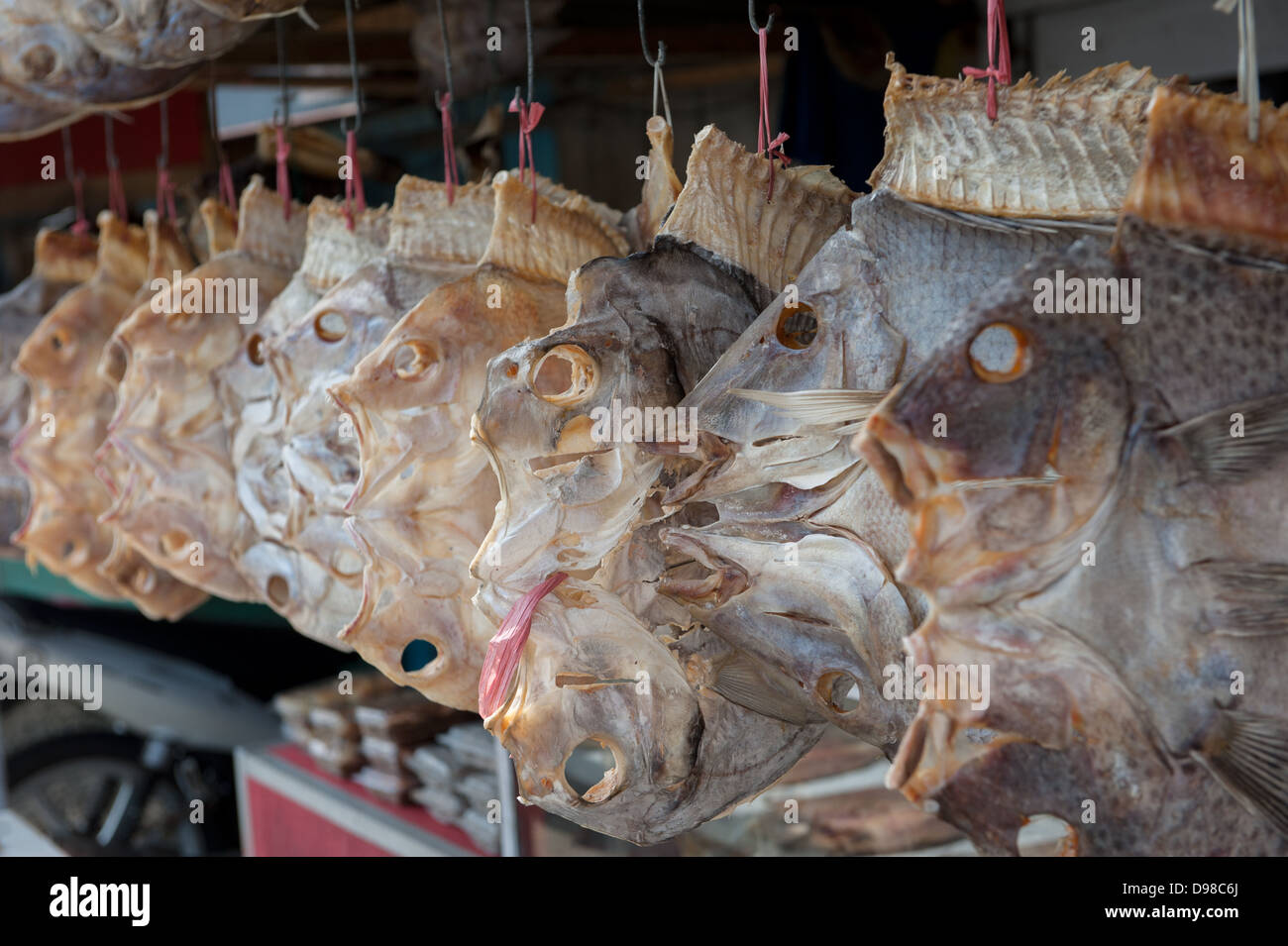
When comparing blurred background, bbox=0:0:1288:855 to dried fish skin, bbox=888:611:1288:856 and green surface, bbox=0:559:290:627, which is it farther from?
dried fish skin, bbox=888:611:1288:856

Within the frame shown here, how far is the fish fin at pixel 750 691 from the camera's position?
1.20 metres

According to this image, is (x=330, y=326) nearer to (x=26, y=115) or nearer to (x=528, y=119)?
(x=528, y=119)

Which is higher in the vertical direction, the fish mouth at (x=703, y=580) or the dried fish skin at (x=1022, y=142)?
the dried fish skin at (x=1022, y=142)

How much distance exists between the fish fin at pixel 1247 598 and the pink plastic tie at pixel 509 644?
0.56 meters

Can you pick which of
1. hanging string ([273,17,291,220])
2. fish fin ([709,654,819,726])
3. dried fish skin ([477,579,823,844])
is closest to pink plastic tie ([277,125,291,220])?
hanging string ([273,17,291,220])

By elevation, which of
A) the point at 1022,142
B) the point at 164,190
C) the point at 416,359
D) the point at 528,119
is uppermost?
the point at 164,190

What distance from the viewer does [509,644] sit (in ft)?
3.73

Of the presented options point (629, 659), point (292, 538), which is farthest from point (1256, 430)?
point (292, 538)

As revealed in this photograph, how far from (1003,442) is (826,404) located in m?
0.19

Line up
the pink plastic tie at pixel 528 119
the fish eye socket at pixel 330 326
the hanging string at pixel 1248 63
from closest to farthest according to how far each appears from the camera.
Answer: the hanging string at pixel 1248 63 < the pink plastic tie at pixel 528 119 < the fish eye socket at pixel 330 326

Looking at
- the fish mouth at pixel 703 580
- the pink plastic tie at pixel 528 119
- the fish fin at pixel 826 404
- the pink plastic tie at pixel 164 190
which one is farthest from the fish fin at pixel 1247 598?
the pink plastic tie at pixel 164 190

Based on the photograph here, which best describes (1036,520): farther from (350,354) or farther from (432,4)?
(432,4)

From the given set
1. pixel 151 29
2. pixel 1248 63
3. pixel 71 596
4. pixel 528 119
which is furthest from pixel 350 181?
pixel 71 596

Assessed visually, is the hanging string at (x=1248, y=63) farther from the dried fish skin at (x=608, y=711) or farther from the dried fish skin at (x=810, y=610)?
the dried fish skin at (x=608, y=711)
